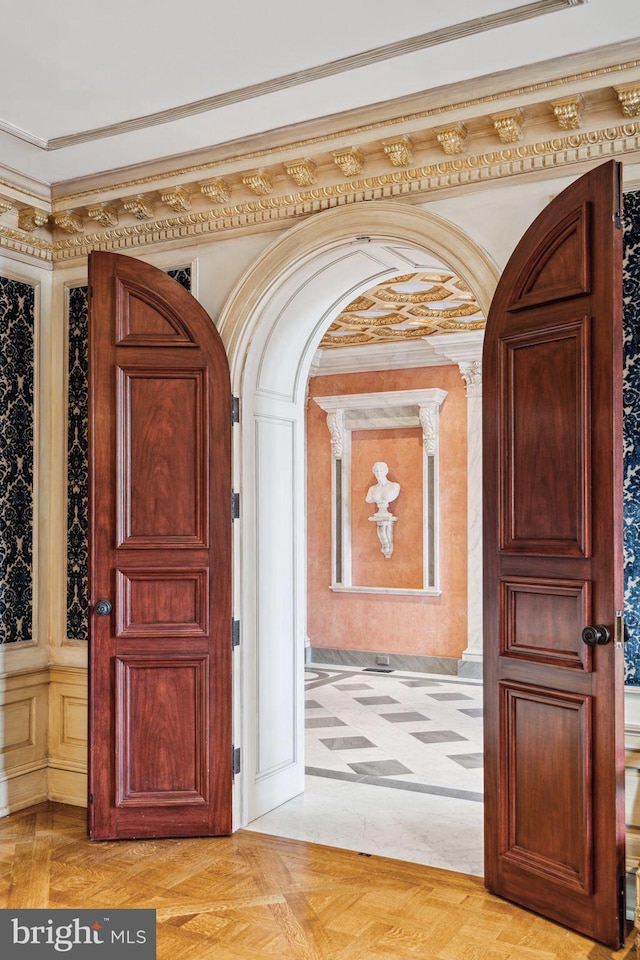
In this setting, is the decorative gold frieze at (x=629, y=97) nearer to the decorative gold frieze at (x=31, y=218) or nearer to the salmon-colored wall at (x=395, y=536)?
the decorative gold frieze at (x=31, y=218)

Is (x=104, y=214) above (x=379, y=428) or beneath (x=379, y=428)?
above

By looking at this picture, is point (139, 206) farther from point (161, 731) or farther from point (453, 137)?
point (161, 731)

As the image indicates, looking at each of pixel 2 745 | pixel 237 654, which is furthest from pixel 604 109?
pixel 2 745

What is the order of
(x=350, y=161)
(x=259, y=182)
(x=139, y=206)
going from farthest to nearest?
(x=139, y=206) < (x=259, y=182) < (x=350, y=161)

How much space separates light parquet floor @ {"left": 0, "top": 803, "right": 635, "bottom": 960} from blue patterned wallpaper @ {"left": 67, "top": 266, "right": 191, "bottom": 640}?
3.56 feet

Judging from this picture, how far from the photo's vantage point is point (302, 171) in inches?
146

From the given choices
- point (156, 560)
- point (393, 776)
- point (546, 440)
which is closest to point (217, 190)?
point (156, 560)

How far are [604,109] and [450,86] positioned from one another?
1.94 ft

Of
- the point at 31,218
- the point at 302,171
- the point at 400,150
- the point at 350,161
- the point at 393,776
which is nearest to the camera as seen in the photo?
the point at 400,150

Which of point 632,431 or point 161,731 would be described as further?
point 161,731

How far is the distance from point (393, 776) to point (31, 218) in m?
3.55

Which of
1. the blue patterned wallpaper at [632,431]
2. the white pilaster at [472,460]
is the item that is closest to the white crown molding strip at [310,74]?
the blue patterned wallpaper at [632,431]

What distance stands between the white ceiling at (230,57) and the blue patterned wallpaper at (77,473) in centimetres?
98

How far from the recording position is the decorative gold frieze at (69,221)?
4285 mm
